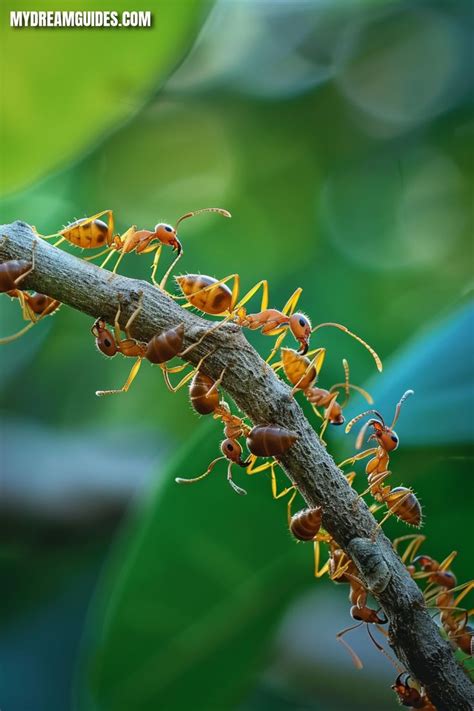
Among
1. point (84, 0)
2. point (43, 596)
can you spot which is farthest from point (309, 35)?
point (43, 596)

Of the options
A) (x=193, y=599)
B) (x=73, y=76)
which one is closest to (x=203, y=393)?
(x=193, y=599)

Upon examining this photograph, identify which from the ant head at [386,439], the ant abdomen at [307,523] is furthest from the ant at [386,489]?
the ant abdomen at [307,523]

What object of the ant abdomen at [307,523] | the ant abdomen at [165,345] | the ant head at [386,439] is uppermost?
the ant abdomen at [165,345]

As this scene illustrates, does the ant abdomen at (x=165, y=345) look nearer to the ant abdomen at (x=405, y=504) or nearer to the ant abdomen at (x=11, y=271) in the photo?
the ant abdomen at (x=11, y=271)

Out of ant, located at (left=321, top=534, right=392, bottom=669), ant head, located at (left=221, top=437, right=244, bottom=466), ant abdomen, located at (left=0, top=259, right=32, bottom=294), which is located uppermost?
ant abdomen, located at (left=0, top=259, right=32, bottom=294)

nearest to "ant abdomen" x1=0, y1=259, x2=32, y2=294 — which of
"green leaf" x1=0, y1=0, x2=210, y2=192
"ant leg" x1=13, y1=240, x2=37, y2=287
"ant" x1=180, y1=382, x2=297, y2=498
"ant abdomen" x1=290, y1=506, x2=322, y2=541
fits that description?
"ant leg" x1=13, y1=240, x2=37, y2=287

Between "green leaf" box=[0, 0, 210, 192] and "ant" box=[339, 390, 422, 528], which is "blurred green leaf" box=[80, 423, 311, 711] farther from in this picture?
"green leaf" box=[0, 0, 210, 192]
